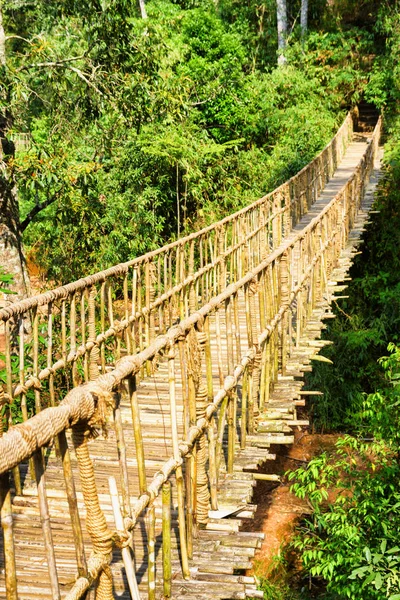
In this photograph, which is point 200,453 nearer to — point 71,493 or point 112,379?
point 112,379

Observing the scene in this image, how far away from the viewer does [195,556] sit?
2.59 meters

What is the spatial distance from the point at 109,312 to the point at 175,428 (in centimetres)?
231

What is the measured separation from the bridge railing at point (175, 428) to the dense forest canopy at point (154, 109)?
249cm

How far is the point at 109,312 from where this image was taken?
459 centimetres

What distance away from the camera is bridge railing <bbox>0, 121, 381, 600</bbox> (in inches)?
62.2

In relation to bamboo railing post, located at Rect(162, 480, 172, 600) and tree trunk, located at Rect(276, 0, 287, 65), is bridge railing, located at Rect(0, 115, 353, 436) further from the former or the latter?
tree trunk, located at Rect(276, 0, 287, 65)

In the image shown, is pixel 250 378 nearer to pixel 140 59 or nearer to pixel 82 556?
pixel 82 556

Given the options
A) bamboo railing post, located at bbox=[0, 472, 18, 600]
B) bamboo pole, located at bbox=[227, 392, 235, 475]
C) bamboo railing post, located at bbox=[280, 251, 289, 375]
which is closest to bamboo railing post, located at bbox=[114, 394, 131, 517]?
bamboo railing post, located at bbox=[0, 472, 18, 600]

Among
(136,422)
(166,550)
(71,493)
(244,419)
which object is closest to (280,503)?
(244,419)

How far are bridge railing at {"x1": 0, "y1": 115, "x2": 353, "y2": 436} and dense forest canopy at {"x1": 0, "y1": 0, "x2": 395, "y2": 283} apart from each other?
1153mm

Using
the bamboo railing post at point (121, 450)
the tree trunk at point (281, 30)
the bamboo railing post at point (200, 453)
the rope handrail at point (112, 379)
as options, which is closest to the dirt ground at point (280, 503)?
the bamboo railing post at point (200, 453)

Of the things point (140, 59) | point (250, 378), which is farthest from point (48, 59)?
point (250, 378)

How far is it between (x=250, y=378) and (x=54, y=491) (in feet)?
4.11

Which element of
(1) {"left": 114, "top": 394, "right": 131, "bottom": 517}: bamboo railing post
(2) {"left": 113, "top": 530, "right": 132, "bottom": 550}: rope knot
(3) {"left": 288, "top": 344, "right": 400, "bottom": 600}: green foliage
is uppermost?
(1) {"left": 114, "top": 394, "right": 131, "bottom": 517}: bamboo railing post
